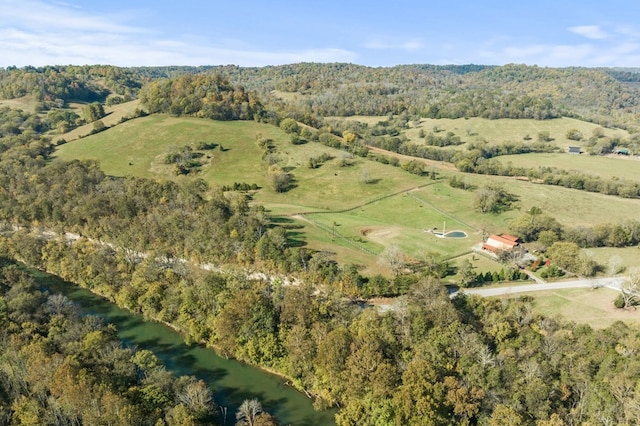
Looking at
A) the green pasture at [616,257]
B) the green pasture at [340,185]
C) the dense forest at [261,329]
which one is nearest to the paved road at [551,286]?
the green pasture at [616,257]

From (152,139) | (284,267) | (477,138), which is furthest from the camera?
(477,138)

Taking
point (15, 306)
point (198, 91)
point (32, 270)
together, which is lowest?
point (32, 270)

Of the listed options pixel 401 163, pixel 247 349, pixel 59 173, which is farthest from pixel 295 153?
pixel 247 349

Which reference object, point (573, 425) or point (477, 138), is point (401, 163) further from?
point (573, 425)

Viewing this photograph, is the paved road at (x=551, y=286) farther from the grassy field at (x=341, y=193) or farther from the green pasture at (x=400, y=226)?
the green pasture at (x=400, y=226)

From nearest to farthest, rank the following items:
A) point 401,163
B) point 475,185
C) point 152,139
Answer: point 475,185
point 401,163
point 152,139

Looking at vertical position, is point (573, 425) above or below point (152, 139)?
below

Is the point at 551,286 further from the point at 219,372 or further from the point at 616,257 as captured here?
the point at 219,372

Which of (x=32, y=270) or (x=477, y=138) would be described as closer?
(x=32, y=270)
